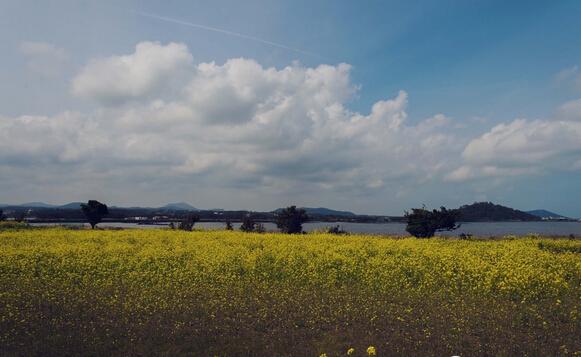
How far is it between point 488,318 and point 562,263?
10.1 metres

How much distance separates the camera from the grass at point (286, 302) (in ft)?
30.0

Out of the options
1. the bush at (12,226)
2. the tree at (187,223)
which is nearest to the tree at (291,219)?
the tree at (187,223)

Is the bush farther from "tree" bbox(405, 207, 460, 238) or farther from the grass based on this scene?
"tree" bbox(405, 207, 460, 238)

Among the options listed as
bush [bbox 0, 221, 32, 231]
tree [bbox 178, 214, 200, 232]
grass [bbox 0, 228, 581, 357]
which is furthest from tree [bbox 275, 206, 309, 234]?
bush [bbox 0, 221, 32, 231]

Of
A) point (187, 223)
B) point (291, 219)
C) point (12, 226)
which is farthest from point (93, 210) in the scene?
point (291, 219)

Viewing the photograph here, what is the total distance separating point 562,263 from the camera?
60.4ft

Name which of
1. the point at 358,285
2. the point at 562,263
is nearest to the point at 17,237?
the point at 358,285

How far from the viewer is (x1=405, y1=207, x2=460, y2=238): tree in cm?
4122

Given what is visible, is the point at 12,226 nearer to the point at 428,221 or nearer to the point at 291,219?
the point at 291,219

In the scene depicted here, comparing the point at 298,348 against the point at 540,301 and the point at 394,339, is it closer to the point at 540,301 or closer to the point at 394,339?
the point at 394,339

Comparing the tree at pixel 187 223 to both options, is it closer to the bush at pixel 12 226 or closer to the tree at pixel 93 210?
the bush at pixel 12 226

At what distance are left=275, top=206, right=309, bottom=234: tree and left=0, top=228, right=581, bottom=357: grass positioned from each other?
22.6 metres

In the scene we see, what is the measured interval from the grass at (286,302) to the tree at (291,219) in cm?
2255

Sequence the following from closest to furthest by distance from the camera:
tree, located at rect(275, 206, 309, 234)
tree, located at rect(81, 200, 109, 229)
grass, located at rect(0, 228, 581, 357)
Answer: grass, located at rect(0, 228, 581, 357) < tree, located at rect(275, 206, 309, 234) < tree, located at rect(81, 200, 109, 229)
